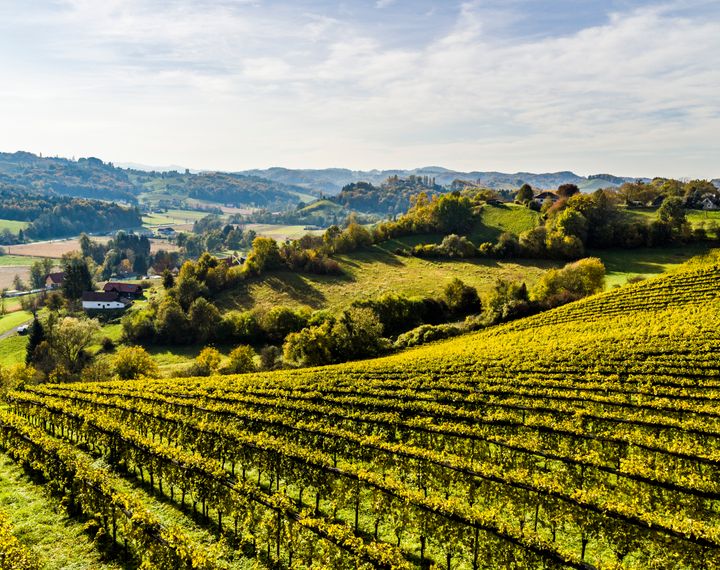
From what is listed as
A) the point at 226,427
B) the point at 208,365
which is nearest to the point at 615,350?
the point at 226,427

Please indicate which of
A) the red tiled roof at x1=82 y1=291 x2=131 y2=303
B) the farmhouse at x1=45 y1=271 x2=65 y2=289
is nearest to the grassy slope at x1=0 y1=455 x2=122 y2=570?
the red tiled roof at x1=82 y1=291 x2=131 y2=303

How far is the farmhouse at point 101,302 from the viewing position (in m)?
115

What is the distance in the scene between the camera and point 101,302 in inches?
4562

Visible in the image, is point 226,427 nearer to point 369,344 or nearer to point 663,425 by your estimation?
point 663,425

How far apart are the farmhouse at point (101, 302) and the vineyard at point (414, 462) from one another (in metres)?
79.3

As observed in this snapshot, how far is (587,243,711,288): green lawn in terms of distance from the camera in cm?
9651

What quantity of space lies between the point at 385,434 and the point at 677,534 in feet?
52.4

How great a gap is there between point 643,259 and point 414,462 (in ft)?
348

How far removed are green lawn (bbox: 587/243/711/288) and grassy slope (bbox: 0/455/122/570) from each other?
9475 centimetres

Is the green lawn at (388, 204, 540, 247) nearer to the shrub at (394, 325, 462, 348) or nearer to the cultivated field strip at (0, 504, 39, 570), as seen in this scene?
the shrub at (394, 325, 462, 348)

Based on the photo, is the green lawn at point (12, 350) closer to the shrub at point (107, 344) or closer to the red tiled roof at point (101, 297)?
the shrub at point (107, 344)

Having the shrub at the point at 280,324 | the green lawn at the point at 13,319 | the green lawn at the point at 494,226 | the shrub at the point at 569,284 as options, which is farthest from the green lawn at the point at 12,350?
the shrub at the point at 569,284

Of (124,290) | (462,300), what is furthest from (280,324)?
(124,290)

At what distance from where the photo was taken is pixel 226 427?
2756cm
